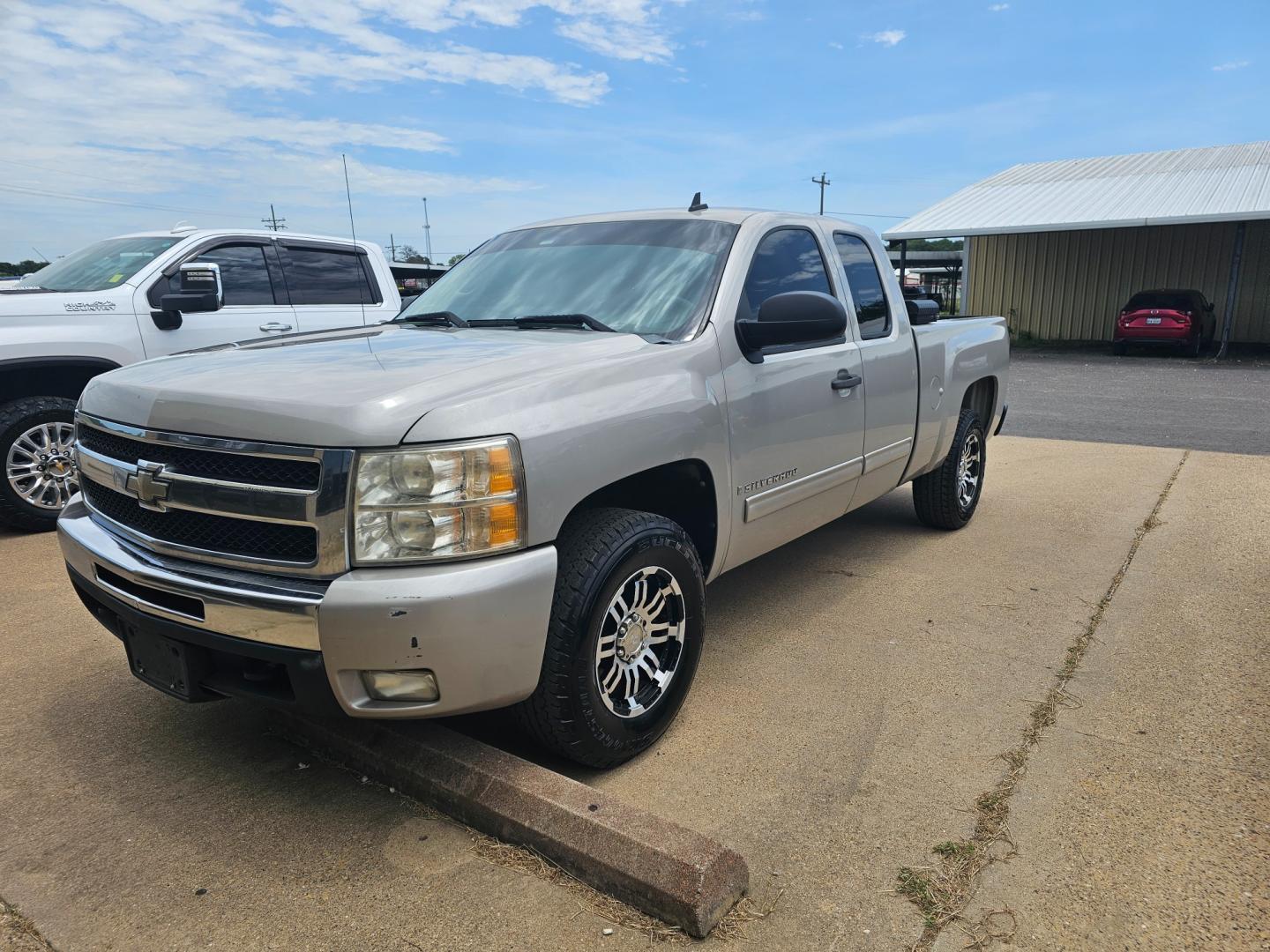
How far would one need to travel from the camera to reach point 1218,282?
24594mm

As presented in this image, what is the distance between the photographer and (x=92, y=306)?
5.90m

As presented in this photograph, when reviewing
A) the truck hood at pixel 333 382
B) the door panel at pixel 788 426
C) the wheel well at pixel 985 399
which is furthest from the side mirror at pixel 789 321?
the wheel well at pixel 985 399

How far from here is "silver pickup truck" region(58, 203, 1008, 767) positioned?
2371 mm

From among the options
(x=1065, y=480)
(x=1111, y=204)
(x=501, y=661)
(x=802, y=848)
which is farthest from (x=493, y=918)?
(x=1111, y=204)

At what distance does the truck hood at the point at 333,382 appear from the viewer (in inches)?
94.1

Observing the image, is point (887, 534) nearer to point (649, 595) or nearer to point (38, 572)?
point (649, 595)

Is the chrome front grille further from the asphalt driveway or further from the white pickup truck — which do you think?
the asphalt driveway

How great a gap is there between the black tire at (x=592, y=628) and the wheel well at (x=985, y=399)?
391 cm

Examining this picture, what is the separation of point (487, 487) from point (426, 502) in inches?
6.5

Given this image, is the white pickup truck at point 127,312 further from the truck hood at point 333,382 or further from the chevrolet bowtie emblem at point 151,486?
the chevrolet bowtie emblem at point 151,486

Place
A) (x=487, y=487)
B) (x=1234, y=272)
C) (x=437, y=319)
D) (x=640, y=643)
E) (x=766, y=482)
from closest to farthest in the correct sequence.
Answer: (x=487, y=487) < (x=640, y=643) < (x=766, y=482) < (x=437, y=319) < (x=1234, y=272)

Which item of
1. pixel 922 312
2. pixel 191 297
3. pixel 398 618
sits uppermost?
pixel 191 297

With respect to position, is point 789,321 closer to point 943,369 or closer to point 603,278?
point 603,278

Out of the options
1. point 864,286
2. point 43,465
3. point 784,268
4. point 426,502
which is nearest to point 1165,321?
point 864,286
